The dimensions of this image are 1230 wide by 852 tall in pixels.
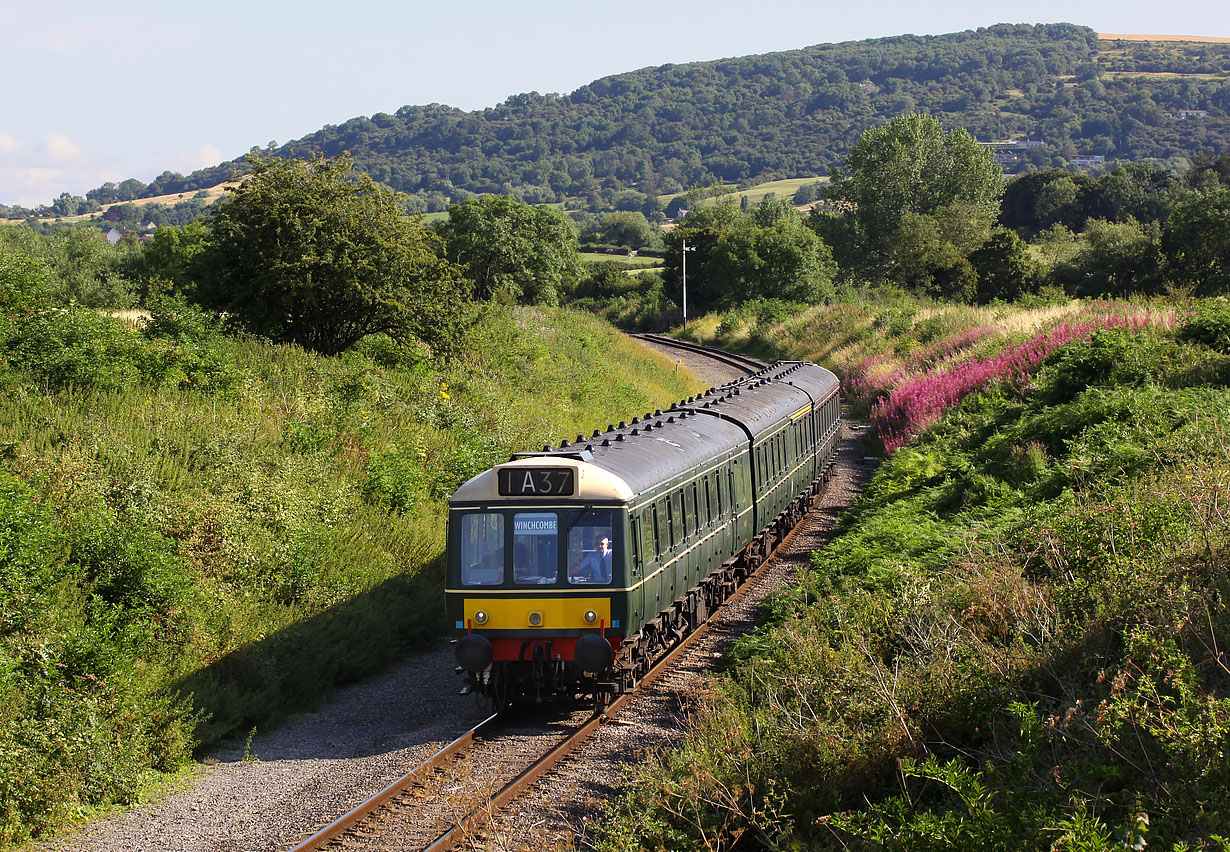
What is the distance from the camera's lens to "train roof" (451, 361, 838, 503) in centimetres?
1067

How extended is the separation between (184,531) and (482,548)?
15.4 feet

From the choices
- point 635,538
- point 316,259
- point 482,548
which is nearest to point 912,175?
point 316,259

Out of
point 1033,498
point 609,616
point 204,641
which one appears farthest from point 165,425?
point 1033,498

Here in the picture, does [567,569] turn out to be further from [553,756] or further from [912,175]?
[912,175]

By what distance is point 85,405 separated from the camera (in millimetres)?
15164

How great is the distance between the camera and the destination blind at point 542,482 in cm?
1060

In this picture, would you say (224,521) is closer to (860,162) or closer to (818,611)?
(818,611)

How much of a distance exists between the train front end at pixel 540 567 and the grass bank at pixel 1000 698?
1.55 metres

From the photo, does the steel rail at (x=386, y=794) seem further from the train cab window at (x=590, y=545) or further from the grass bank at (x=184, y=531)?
the grass bank at (x=184, y=531)

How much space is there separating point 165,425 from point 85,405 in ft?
3.82

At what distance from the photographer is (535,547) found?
1059 centimetres

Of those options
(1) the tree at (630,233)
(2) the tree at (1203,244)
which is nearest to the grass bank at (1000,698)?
(2) the tree at (1203,244)

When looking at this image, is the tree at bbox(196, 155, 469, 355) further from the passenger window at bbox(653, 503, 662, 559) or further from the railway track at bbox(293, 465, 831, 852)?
the railway track at bbox(293, 465, 831, 852)

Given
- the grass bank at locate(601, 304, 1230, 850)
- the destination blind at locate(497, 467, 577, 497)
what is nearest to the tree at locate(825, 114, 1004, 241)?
the grass bank at locate(601, 304, 1230, 850)
